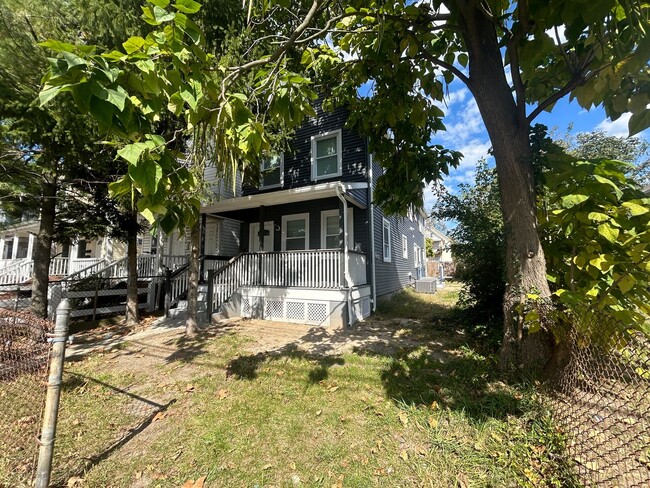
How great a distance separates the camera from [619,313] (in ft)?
8.18

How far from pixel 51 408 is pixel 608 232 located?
4739 mm

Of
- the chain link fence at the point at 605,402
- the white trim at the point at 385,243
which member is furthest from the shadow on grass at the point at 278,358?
the white trim at the point at 385,243

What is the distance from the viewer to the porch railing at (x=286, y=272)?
7816 mm

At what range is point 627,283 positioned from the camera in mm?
2527

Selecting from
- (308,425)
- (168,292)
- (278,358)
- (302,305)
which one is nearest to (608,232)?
(308,425)

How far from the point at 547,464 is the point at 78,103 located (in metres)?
3.89

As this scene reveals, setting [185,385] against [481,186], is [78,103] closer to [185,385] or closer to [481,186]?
[185,385]

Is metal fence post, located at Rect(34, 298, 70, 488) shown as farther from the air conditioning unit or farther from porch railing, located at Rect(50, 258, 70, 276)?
porch railing, located at Rect(50, 258, 70, 276)

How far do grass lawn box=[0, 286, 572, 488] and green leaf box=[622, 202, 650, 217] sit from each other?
1913 millimetres

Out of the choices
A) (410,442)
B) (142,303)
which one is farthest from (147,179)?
(142,303)

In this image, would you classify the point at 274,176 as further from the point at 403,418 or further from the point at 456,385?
the point at 403,418

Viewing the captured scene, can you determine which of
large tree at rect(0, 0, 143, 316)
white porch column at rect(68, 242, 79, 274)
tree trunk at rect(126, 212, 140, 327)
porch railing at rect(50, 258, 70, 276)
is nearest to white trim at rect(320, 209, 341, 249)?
tree trunk at rect(126, 212, 140, 327)

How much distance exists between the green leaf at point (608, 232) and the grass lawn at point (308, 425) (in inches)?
65.3

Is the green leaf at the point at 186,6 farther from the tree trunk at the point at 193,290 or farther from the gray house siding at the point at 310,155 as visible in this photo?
the gray house siding at the point at 310,155
